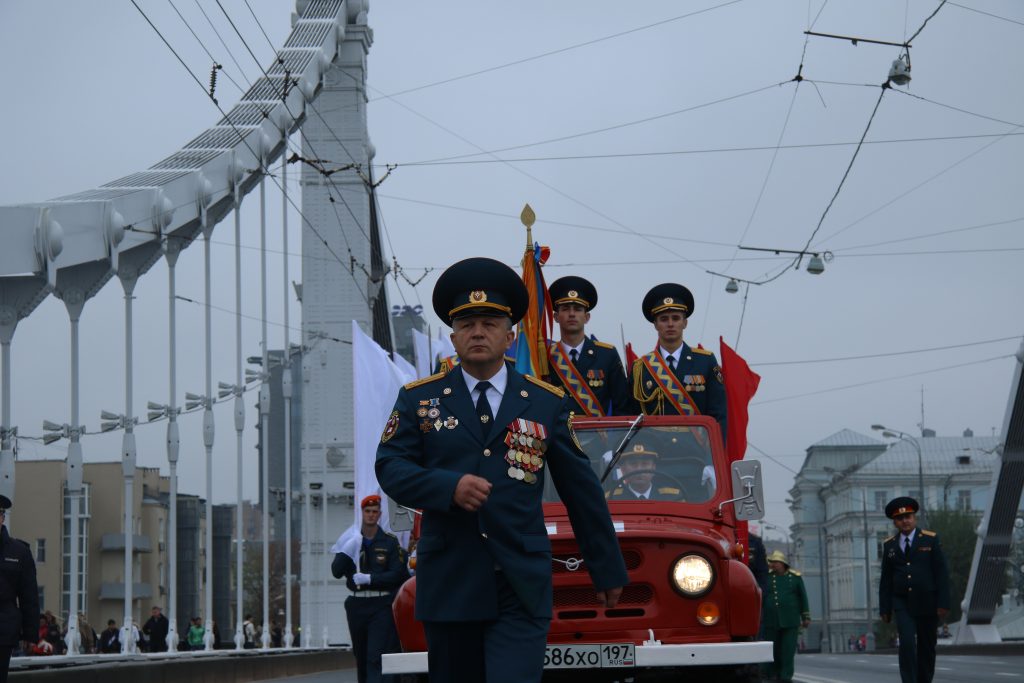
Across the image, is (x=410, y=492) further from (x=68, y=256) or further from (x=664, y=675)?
(x=68, y=256)

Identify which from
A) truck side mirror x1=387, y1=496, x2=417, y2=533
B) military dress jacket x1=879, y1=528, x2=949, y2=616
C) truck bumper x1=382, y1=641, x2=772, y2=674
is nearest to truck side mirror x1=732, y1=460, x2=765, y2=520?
truck bumper x1=382, y1=641, x2=772, y2=674

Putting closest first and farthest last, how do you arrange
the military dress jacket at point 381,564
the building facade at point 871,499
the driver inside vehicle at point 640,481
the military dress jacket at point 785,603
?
the driver inside vehicle at point 640,481 → the military dress jacket at point 381,564 → the military dress jacket at point 785,603 → the building facade at point 871,499

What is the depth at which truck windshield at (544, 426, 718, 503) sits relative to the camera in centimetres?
982

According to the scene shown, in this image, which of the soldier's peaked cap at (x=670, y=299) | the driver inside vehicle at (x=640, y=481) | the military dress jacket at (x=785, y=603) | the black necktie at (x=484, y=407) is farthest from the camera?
the military dress jacket at (x=785, y=603)

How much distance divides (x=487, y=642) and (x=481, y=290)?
1143 mm

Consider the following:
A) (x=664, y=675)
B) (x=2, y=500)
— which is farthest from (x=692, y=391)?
(x=2, y=500)

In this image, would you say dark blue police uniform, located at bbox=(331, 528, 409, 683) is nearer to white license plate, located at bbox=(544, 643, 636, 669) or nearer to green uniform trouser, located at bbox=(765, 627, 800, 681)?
white license plate, located at bbox=(544, 643, 636, 669)

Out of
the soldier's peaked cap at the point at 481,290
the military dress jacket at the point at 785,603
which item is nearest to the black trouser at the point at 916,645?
the military dress jacket at the point at 785,603

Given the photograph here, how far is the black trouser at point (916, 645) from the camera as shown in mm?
12844

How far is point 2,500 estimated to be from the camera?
11047 millimetres

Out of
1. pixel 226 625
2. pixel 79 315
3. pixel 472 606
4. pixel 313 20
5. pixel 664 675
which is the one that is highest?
pixel 313 20

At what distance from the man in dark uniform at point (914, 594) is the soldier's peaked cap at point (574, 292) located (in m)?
2.79

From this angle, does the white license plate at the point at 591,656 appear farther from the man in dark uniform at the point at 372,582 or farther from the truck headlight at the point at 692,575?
the man in dark uniform at the point at 372,582

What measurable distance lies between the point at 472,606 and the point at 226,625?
257ft
